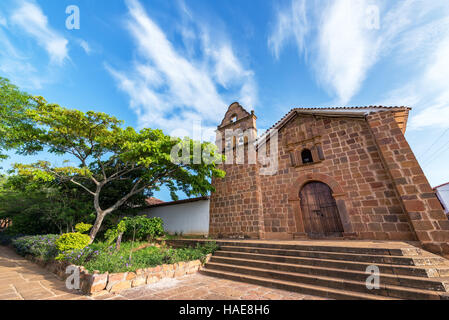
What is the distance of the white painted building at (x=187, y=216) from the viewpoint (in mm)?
9812

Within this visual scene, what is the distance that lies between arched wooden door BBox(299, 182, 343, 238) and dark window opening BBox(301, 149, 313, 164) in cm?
120

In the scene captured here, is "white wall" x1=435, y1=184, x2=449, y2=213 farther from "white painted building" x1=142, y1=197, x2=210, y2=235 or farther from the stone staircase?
"white painted building" x1=142, y1=197, x2=210, y2=235

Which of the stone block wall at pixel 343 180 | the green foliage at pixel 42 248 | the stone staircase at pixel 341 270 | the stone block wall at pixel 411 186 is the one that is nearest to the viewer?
the stone staircase at pixel 341 270

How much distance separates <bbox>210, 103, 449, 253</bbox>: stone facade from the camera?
519cm

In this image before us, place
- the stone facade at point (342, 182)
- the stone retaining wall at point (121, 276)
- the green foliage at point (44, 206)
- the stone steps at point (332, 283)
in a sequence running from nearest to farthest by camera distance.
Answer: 1. the stone steps at point (332, 283)
2. the stone retaining wall at point (121, 276)
3. the stone facade at point (342, 182)
4. the green foliage at point (44, 206)

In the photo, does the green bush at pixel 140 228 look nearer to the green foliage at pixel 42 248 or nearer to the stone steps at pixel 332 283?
the green foliage at pixel 42 248

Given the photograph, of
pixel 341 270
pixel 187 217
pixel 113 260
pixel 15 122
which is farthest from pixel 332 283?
pixel 15 122

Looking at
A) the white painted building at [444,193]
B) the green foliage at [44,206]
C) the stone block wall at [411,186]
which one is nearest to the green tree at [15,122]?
the green foliage at [44,206]

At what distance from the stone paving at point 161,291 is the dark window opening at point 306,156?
19.9 feet

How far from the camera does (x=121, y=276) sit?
3908 millimetres

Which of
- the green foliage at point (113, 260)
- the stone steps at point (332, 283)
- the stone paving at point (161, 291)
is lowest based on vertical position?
the stone paving at point (161, 291)
